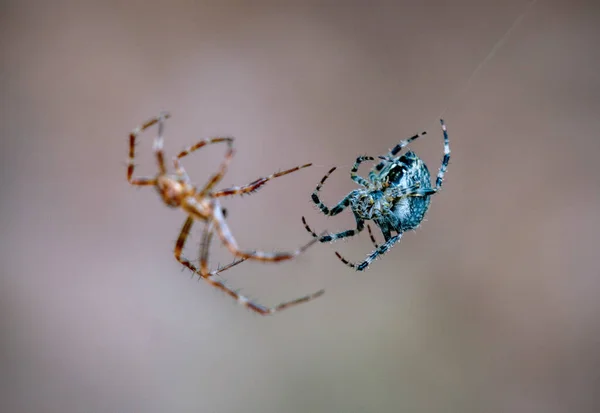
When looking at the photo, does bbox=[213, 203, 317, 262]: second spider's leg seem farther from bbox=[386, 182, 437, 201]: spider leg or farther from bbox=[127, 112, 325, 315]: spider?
bbox=[386, 182, 437, 201]: spider leg

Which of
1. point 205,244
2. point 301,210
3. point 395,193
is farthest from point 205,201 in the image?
point 301,210

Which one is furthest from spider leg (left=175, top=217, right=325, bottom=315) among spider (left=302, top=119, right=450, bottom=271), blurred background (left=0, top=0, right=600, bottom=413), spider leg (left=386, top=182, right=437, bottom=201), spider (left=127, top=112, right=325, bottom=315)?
blurred background (left=0, top=0, right=600, bottom=413)

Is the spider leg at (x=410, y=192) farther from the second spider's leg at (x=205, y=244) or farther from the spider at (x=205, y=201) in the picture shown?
the second spider's leg at (x=205, y=244)

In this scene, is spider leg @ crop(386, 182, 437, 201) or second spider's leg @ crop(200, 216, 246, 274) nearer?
second spider's leg @ crop(200, 216, 246, 274)

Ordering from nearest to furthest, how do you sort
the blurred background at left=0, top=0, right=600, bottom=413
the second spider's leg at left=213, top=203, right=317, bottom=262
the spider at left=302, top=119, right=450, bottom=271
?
the second spider's leg at left=213, top=203, right=317, bottom=262 → the spider at left=302, top=119, right=450, bottom=271 → the blurred background at left=0, top=0, right=600, bottom=413

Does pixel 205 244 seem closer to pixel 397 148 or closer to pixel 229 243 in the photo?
pixel 229 243

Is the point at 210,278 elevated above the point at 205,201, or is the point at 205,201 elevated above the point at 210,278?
the point at 205,201

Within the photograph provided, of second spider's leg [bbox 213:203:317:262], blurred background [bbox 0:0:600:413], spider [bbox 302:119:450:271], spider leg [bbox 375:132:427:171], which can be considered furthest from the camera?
blurred background [bbox 0:0:600:413]

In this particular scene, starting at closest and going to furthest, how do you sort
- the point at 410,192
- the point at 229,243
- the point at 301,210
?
the point at 229,243, the point at 410,192, the point at 301,210

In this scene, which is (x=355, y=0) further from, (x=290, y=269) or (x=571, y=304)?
(x=571, y=304)

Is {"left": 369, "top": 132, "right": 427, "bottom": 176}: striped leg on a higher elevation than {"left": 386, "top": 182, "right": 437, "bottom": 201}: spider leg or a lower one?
higher
